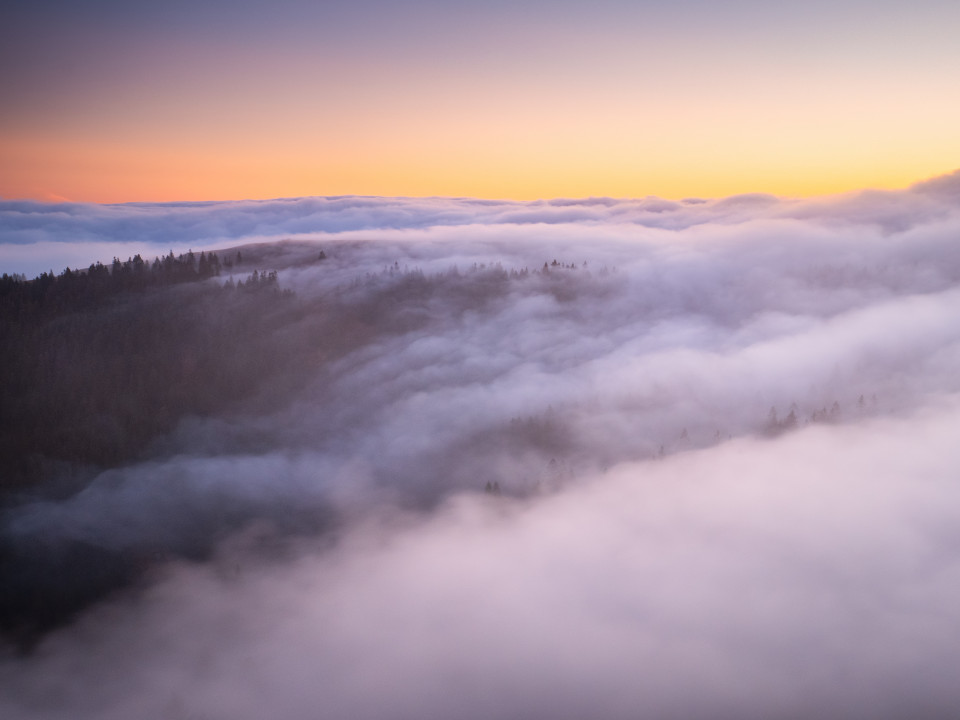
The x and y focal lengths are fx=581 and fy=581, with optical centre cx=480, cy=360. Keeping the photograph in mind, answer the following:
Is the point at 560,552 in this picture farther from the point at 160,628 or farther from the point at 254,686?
the point at 160,628

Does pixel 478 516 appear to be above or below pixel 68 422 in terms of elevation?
below

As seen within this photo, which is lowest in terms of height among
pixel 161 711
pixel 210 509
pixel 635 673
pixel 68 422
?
pixel 635 673

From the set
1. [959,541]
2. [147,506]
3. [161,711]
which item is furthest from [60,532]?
[959,541]

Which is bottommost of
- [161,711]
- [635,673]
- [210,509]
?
[635,673]

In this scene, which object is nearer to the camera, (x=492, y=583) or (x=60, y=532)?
(x=60, y=532)

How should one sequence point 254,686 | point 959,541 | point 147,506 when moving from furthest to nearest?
1. point 147,506
2. point 959,541
3. point 254,686

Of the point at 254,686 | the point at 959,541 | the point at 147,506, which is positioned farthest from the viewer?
the point at 147,506

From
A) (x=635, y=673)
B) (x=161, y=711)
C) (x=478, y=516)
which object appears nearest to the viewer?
(x=161, y=711)

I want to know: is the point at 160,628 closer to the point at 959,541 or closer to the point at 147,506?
the point at 147,506

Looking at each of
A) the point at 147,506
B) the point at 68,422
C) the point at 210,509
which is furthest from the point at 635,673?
the point at 68,422

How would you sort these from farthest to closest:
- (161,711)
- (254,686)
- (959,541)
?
(959,541)
(254,686)
(161,711)
